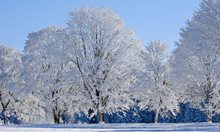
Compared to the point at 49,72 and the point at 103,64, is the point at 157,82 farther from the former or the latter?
the point at 103,64

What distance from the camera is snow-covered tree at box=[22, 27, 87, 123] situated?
43.5 m

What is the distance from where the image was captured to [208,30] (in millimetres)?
34625

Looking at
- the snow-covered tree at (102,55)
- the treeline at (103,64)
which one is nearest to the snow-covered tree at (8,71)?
the treeline at (103,64)

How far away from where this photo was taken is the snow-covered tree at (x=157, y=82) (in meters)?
55.5

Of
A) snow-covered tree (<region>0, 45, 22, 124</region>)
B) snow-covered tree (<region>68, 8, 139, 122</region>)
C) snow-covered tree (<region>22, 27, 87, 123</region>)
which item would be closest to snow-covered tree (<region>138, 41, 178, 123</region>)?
snow-covered tree (<region>22, 27, 87, 123</region>)

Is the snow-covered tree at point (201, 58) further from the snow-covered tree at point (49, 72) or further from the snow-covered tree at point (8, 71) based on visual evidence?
the snow-covered tree at point (8, 71)

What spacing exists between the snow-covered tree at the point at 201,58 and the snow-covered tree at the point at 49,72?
1066cm

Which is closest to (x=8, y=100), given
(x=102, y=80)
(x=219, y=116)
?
(x=102, y=80)

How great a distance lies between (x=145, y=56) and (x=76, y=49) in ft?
62.6

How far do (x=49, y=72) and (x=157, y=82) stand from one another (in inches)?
587

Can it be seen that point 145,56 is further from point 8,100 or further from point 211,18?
point 211,18

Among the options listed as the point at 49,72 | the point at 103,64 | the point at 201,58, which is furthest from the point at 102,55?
the point at 49,72

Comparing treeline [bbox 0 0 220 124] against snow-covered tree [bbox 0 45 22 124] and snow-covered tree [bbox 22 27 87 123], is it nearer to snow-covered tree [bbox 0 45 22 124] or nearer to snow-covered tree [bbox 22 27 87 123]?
snow-covered tree [bbox 22 27 87 123]

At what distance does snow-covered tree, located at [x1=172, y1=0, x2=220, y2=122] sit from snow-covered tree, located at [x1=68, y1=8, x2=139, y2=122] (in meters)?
4.70
